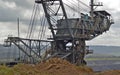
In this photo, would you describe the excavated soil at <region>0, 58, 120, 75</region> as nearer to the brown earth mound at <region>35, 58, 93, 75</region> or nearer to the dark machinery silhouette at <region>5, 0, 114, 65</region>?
the brown earth mound at <region>35, 58, 93, 75</region>

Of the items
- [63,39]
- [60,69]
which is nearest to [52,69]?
[60,69]

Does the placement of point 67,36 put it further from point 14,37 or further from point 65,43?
point 14,37

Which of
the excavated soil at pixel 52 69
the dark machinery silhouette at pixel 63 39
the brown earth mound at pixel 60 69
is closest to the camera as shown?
the excavated soil at pixel 52 69

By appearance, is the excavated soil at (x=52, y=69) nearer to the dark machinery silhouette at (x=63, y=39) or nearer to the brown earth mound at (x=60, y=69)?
the brown earth mound at (x=60, y=69)

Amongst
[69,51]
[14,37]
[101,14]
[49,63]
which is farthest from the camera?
[101,14]

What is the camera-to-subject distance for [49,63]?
55594 millimetres

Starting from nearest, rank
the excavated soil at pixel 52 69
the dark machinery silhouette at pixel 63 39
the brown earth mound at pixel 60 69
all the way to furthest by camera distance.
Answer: the excavated soil at pixel 52 69
the brown earth mound at pixel 60 69
the dark machinery silhouette at pixel 63 39

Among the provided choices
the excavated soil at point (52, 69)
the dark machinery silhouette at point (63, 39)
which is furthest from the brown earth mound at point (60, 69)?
the dark machinery silhouette at point (63, 39)

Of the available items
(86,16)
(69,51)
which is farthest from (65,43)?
(86,16)

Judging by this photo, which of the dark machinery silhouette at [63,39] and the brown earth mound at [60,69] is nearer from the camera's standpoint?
the brown earth mound at [60,69]

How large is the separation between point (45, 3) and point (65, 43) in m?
10.9

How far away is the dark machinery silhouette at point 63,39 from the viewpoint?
7406 centimetres

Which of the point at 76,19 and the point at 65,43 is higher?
the point at 76,19

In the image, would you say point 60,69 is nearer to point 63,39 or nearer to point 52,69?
point 52,69
